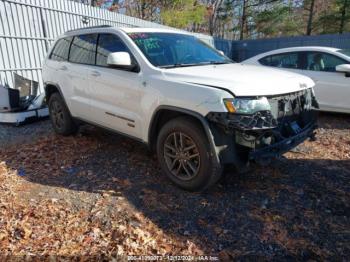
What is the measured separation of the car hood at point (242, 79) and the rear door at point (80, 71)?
1643 mm

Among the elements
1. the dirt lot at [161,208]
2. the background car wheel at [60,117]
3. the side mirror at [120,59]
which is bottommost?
the dirt lot at [161,208]

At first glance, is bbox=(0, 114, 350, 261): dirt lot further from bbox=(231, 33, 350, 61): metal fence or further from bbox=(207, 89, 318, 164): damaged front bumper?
bbox=(231, 33, 350, 61): metal fence

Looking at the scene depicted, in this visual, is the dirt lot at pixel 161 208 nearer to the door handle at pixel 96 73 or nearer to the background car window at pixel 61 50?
the door handle at pixel 96 73

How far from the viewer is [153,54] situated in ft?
12.9

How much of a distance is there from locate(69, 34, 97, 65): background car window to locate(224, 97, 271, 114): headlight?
2.49 m

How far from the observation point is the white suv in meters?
3.09

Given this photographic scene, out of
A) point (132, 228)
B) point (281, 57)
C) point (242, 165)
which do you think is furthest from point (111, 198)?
point (281, 57)

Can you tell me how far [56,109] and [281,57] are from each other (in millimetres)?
5105

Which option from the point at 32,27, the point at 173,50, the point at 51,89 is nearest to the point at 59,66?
the point at 51,89

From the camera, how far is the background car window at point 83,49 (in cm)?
469

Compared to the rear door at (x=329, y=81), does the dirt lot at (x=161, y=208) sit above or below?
below

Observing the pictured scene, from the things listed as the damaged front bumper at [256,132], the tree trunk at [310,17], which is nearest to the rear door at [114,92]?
the damaged front bumper at [256,132]

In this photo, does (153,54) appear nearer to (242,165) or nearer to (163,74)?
(163,74)

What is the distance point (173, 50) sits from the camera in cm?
418
